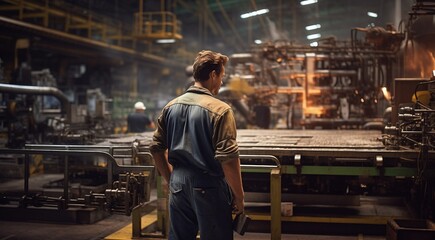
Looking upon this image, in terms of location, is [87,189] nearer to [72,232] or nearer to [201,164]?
[72,232]

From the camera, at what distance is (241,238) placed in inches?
223

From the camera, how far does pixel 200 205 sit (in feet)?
10.1

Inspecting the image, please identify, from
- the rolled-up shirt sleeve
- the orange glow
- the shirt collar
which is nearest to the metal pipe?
the shirt collar

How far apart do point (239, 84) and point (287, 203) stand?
7336 millimetres

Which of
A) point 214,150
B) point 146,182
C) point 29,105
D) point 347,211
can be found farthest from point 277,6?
point 214,150

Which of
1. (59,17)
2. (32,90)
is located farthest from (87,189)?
(59,17)

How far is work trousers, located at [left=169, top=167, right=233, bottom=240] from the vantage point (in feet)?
10.1

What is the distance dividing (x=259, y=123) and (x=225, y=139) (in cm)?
976

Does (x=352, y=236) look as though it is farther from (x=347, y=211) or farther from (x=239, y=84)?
(x=239, y=84)

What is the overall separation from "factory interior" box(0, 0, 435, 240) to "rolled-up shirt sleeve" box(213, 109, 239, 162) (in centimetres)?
170

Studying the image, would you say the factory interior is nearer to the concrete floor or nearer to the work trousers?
the concrete floor

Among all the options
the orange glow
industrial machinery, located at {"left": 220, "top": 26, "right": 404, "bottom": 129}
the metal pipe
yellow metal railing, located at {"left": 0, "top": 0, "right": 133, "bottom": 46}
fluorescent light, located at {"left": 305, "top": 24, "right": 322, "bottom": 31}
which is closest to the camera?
the orange glow

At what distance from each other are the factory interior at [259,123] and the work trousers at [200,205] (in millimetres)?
1597

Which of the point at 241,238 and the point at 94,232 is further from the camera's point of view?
the point at 94,232
